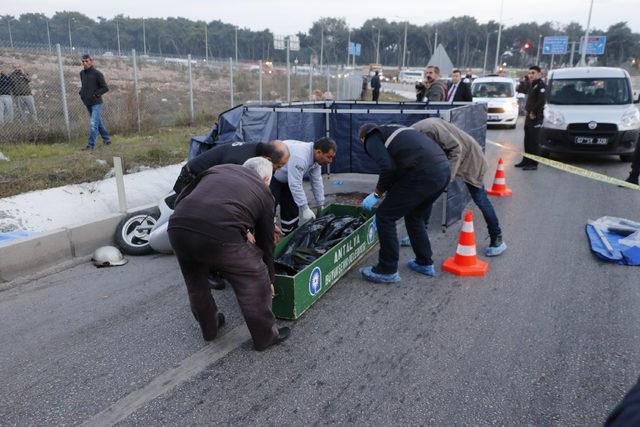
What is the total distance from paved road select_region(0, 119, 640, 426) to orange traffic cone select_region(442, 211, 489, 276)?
6.2 inches

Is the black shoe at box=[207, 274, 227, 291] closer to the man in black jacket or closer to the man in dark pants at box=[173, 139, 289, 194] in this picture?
the man in dark pants at box=[173, 139, 289, 194]

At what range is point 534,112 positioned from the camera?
9930 mm

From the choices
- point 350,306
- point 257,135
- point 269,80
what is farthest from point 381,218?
point 269,80

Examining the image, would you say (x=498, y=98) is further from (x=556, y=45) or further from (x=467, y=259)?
(x=556, y=45)

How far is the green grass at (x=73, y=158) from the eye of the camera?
7.02 metres

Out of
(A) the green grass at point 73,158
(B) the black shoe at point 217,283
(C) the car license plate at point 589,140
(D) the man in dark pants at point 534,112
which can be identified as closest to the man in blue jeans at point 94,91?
(A) the green grass at point 73,158

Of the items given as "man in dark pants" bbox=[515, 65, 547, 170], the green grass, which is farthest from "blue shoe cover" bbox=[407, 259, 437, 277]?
"man in dark pants" bbox=[515, 65, 547, 170]

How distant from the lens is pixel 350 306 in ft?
14.3

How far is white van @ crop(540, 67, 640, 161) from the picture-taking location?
1029 centimetres

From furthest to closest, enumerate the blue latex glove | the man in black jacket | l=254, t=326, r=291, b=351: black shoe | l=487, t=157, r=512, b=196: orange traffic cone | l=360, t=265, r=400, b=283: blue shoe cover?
the man in black jacket < l=487, t=157, r=512, b=196: orange traffic cone < the blue latex glove < l=360, t=265, r=400, b=283: blue shoe cover < l=254, t=326, r=291, b=351: black shoe

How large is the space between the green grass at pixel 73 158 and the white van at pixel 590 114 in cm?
796

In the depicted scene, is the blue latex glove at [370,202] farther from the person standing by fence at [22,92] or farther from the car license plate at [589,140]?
the person standing by fence at [22,92]

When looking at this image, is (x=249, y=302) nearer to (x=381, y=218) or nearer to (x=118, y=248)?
(x=381, y=218)

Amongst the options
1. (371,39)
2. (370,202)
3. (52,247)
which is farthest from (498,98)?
(371,39)
